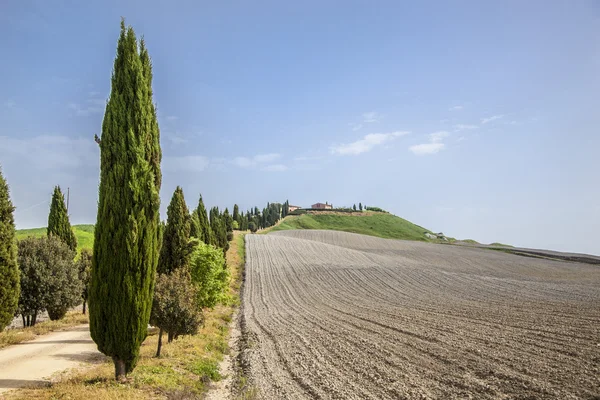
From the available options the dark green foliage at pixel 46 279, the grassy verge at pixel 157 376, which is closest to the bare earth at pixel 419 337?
the grassy verge at pixel 157 376

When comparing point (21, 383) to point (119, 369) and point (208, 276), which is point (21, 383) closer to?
point (119, 369)

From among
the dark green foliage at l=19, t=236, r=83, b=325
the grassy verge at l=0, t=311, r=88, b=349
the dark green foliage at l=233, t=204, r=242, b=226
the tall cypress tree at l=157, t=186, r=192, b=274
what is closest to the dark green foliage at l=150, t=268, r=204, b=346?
the grassy verge at l=0, t=311, r=88, b=349

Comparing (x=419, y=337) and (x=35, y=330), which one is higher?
(x=419, y=337)

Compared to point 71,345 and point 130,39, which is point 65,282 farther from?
point 130,39

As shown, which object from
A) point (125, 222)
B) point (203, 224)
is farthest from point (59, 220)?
point (125, 222)

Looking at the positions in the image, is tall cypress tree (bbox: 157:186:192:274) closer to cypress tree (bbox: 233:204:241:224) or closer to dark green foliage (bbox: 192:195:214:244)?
dark green foliage (bbox: 192:195:214:244)

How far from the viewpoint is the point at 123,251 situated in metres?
13.2

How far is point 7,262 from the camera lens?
16.9m

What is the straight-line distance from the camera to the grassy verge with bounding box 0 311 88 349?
18.8 meters

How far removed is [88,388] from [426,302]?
87.0 feet

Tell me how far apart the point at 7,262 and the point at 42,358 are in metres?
4.45

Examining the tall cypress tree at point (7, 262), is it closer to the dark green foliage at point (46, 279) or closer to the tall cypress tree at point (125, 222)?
the dark green foliage at point (46, 279)

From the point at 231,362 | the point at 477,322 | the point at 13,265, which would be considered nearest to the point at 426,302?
the point at 477,322

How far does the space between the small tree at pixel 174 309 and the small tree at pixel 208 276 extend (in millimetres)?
6406
